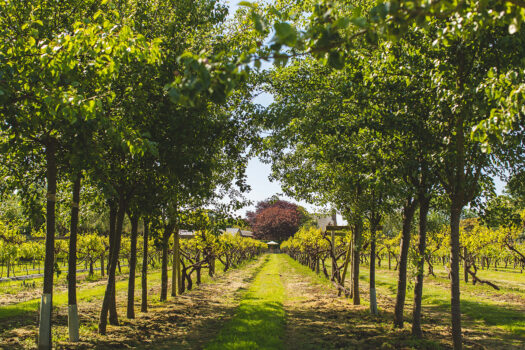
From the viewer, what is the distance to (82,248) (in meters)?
26.3

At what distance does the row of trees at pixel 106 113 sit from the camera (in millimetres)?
4824

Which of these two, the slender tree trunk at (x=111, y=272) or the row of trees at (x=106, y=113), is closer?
the row of trees at (x=106, y=113)

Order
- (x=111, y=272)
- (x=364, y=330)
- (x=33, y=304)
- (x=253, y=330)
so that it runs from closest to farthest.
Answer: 1. (x=111, y=272)
2. (x=253, y=330)
3. (x=364, y=330)
4. (x=33, y=304)

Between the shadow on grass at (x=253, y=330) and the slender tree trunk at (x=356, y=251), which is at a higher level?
the slender tree trunk at (x=356, y=251)

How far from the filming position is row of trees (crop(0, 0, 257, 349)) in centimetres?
482

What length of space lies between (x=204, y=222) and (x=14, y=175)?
23.5ft

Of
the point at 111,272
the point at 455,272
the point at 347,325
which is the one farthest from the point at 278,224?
the point at 455,272

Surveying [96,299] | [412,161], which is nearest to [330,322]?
[412,161]

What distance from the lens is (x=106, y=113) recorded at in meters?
6.69

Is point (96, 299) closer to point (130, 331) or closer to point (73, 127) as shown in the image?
point (130, 331)

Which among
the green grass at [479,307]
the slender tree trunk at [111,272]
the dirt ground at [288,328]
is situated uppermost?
the slender tree trunk at [111,272]

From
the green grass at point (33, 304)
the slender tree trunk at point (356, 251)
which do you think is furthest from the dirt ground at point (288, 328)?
the green grass at point (33, 304)

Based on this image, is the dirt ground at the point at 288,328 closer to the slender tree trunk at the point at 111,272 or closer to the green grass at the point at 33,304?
the slender tree trunk at the point at 111,272

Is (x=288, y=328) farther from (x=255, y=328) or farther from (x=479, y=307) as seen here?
(x=479, y=307)
